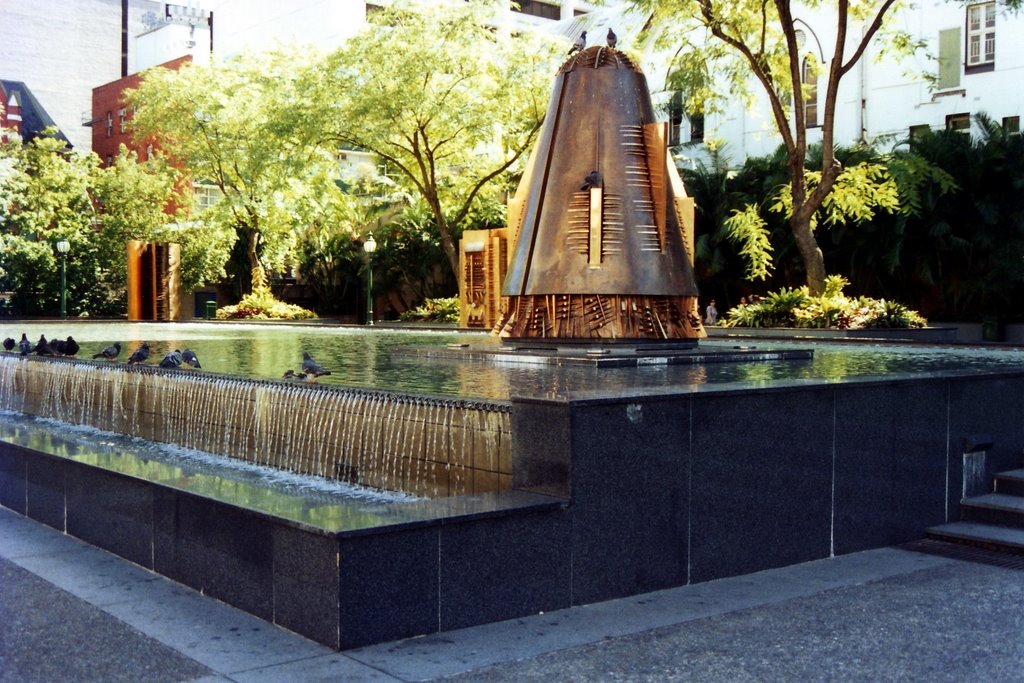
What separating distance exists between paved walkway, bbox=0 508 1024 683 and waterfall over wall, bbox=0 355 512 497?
1.46 meters

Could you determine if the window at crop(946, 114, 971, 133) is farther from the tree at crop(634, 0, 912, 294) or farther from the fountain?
the fountain

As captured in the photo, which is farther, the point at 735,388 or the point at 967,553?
the point at 967,553

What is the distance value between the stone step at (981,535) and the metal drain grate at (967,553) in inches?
1.3

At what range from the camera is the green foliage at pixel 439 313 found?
101 feet

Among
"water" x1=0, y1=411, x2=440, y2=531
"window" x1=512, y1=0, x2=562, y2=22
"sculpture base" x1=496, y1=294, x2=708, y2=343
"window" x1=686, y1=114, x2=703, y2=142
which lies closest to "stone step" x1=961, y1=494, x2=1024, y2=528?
"sculpture base" x1=496, y1=294, x2=708, y2=343

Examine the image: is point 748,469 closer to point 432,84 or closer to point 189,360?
point 189,360

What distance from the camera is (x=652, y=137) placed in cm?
1150

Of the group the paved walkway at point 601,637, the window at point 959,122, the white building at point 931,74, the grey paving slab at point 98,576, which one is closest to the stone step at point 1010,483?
the paved walkway at point 601,637

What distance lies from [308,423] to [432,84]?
22128mm

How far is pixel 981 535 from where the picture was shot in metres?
7.88

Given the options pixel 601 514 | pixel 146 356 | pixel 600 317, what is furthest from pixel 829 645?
pixel 146 356

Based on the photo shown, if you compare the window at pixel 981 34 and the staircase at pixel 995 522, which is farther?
the window at pixel 981 34

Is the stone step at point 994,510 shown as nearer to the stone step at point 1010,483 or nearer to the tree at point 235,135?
the stone step at point 1010,483

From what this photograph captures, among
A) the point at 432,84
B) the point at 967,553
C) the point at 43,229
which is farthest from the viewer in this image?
the point at 43,229
